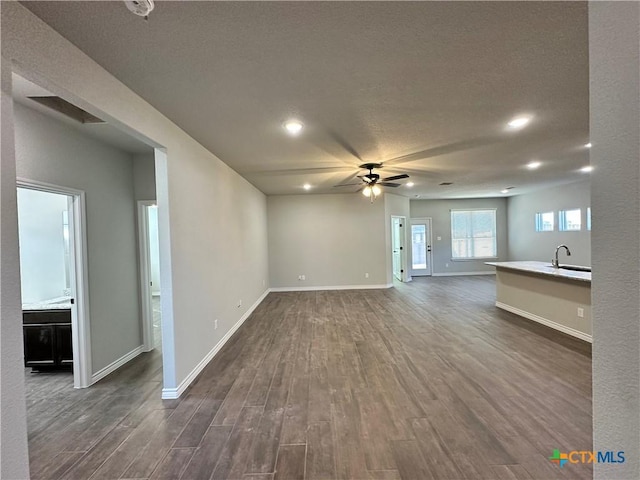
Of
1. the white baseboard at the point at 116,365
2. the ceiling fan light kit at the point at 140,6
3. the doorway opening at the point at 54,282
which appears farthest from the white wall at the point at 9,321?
the white baseboard at the point at 116,365

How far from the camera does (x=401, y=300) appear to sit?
21.2ft

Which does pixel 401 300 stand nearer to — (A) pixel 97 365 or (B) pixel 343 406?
(B) pixel 343 406

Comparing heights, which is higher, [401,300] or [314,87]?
[314,87]

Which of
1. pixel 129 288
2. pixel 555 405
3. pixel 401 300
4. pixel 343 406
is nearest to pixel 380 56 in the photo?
pixel 343 406

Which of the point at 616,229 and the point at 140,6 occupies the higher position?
the point at 140,6

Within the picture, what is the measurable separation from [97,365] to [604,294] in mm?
4174

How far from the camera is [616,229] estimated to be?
0.75m

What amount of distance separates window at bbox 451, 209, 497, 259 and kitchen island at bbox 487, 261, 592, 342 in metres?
4.47

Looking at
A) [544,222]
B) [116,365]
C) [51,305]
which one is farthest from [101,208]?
[544,222]

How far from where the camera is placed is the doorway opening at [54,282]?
9.90ft

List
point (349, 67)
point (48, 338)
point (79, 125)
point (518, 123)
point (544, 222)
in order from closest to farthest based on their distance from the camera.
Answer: point (349, 67)
point (79, 125)
point (518, 123)
point (48, 338)
point (544, 222)

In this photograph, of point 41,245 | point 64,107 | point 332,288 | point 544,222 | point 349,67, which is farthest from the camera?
point 544,222

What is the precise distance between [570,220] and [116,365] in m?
10.1

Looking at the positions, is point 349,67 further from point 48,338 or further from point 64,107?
point 48,338
